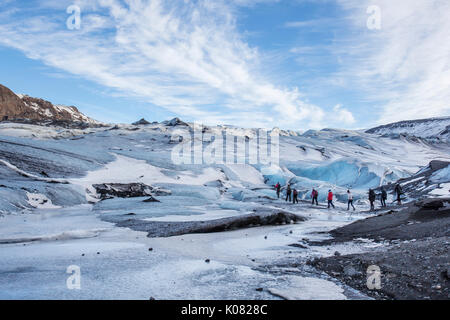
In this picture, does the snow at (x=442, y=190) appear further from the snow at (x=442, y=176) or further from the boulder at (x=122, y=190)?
the boulder at (x=122, y=190)

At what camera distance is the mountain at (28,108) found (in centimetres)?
11512

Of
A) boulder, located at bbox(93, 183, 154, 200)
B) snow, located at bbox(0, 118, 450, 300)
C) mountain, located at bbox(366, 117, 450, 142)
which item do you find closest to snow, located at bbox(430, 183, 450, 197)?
snow, located at bbox(0, 118, 450, 300)

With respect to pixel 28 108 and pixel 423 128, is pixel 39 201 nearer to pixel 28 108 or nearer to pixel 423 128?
pixel 28 108

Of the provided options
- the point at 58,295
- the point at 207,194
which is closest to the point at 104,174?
the point at 207,194

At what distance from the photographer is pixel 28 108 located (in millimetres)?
121688

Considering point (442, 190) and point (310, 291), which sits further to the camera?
point (442, 190)

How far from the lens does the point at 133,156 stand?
105ft

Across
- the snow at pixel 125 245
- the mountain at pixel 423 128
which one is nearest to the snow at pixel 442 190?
the snow at pixel 125 245

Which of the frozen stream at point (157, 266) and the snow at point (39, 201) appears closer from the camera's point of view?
the frozen stream at point (157, 266)

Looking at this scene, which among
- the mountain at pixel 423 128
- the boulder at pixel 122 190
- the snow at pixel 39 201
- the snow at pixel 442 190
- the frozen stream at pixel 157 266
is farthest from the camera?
the mountain at pixel 423 128

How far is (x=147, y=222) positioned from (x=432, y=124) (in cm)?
13736

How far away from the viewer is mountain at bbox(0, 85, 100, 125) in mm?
115125

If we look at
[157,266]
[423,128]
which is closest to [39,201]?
[157,266]

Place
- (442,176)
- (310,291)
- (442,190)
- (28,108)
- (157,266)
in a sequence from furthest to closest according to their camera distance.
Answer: (28,108), (442,176), (442,190), (157,266), (310,291)
